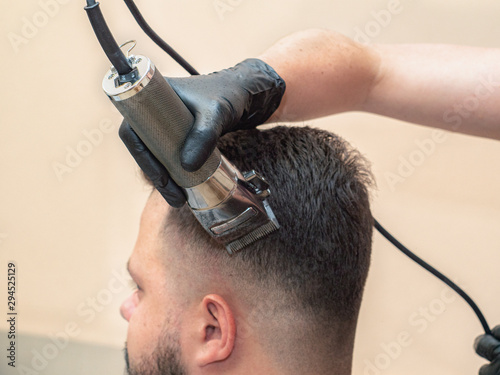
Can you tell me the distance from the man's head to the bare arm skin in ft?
0.52

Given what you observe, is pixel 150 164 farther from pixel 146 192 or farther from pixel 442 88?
pixel 146 192

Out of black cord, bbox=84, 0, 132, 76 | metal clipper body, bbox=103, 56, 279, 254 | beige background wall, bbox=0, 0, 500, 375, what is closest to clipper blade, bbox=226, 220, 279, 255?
metal clipper body, bbox=103, 56, 279, 254

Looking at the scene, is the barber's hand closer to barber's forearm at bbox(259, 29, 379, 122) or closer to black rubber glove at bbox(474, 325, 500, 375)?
barber's forearm at bbox(259, 29, 379, 122)

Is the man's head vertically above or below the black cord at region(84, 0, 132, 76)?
below

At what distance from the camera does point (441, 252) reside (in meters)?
1.73

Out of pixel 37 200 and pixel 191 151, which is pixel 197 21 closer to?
pixel 37 200

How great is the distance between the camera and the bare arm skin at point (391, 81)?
1.08m

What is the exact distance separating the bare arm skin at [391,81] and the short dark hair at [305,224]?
0.48 ft

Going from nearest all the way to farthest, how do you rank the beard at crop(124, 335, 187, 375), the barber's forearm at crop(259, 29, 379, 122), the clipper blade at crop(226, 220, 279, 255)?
the clipper blade at crop(226, 220, 279, 255) < the beard at crop(124, 335, 187, 375) < the barber's forearm at crop(259, 29, 379, 122)

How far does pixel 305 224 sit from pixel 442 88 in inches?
18.9

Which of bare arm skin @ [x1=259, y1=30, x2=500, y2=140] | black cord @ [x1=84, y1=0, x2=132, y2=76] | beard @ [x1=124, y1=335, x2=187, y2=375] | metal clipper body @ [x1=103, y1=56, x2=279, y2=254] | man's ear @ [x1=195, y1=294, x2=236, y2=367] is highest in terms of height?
black cord @ [x1=84, y1=0, x2=132, y2=76]

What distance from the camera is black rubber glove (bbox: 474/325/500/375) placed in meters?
0.94

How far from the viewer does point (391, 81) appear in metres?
1.16

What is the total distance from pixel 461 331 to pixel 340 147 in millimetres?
1122
